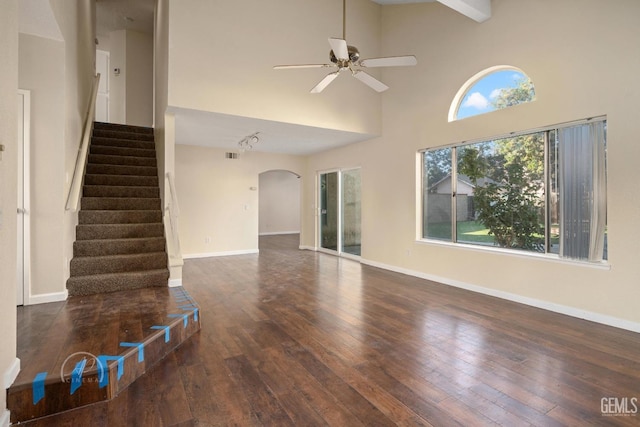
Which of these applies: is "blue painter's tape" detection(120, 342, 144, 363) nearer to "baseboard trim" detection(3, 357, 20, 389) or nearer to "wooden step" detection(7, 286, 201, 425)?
"wooden step" detection(7, 286, 201, 425)

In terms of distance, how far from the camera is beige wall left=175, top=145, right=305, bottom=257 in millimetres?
7137

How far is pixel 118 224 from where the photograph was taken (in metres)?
4.51

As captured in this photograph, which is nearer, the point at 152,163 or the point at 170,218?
the point at 170,218

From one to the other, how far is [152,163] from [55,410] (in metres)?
4.55

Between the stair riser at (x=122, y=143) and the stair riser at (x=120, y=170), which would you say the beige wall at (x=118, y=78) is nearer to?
the stair riser at (x=122, y=143)

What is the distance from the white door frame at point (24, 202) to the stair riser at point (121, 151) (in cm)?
220

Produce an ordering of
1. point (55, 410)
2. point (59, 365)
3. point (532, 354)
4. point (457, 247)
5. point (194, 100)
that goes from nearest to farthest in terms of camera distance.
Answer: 1. point (55, 410)
2. point (59, 365)
3. point (532, 354)
4. point (194, 100)
5. point (457, 247)

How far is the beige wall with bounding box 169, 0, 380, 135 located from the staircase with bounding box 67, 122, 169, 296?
5.67 ft

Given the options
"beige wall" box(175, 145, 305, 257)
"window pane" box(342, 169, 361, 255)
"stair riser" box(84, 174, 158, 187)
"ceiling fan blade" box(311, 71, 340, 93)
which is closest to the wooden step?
"stair riser" box(84, 174, 158, 187)

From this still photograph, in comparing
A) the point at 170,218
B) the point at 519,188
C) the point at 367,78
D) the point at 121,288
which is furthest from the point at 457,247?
the point at 121,288

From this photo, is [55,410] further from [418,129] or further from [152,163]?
[418,129]

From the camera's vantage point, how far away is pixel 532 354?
2689mm

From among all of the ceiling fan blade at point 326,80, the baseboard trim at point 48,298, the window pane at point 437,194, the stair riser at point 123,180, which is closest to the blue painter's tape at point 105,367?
the baseboard trim at point 48,298

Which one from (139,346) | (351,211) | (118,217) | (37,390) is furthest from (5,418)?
(351,211)
